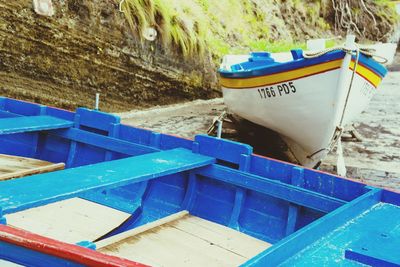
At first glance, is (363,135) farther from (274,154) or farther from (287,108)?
(287,108)

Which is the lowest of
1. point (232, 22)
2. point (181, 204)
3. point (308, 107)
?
point (181, 204)

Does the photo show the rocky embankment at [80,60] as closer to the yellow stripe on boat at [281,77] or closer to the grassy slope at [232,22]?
the grassy slope at [232,22]

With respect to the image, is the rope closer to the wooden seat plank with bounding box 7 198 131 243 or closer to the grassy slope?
the wooden seat plank with bounding box 7 198 131 243

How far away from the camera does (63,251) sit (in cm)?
185

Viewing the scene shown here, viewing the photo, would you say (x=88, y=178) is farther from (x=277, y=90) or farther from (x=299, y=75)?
(x=277, y=90)

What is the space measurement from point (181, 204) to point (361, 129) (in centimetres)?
735

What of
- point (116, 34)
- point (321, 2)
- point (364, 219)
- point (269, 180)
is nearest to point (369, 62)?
point (269, 180)

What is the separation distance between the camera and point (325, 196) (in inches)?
132

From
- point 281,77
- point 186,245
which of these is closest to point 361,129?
point 281,77

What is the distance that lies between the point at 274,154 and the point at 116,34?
407 centimetres

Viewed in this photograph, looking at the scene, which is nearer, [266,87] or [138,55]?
[266,87]

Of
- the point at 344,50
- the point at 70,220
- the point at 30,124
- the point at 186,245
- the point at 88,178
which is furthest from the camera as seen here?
the point at 344,50

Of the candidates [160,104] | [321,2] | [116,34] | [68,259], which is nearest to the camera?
[68,259]

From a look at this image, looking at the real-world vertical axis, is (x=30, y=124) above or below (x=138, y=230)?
above
